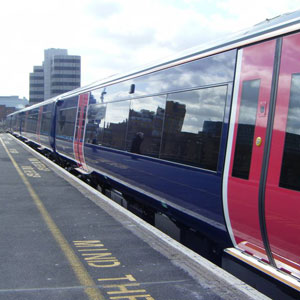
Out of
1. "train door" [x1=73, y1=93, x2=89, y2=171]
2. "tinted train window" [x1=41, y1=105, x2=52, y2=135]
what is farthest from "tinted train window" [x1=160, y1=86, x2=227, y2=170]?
"tinted train window" [x1=41, y1=105, x2=52, y2=135]

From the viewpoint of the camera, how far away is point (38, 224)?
7.00 metres

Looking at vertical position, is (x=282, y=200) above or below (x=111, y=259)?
above

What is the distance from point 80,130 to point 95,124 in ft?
7.01

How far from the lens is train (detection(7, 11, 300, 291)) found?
4.05 m

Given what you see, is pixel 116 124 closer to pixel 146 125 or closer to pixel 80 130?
pixel 146 125

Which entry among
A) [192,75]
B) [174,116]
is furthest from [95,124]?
[192,75]

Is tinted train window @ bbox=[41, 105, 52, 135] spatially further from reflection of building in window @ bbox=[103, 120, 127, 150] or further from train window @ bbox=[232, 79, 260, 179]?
train window @ bbox=[232, 79, 260, 179]

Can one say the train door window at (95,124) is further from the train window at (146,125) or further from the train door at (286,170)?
the train door at (286,170)

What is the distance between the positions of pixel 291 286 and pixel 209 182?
1.72m

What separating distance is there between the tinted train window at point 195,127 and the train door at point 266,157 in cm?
38

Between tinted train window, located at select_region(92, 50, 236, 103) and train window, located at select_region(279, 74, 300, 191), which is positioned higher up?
tinted train window, located at select_region(92, 50, 236, 103)

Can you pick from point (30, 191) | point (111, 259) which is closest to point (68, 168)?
point (30, 191)

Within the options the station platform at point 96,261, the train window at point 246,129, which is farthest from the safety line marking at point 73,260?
the train window at point 246,129

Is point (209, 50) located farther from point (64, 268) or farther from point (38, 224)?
point (38, 224)
